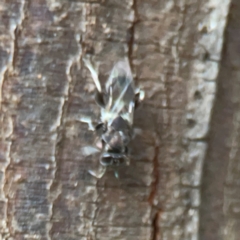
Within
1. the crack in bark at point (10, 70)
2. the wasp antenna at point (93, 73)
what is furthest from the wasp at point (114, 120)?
the crack in bark at point (10, 70)

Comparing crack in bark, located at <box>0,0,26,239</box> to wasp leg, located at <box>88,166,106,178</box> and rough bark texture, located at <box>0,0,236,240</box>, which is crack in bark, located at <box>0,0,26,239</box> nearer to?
rough bark texture, located at <box>0,0,236,240</box>

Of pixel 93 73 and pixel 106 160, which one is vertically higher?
pixel 93 73

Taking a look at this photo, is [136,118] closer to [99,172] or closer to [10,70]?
[99,172]

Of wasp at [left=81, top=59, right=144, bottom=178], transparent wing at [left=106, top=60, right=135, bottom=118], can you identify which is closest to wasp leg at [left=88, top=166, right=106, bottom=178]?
wasp at [left=81, top=59, right=144, bottom=178]

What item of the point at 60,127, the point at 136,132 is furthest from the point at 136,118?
the point at 60,127

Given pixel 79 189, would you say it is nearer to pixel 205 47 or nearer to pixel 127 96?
pixel 127 96

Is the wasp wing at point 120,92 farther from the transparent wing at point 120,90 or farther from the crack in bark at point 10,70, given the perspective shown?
the crack in bark at point 10,70

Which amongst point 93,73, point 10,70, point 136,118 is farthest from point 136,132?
point 10,70

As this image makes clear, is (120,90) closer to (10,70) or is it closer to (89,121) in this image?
(89,121)
